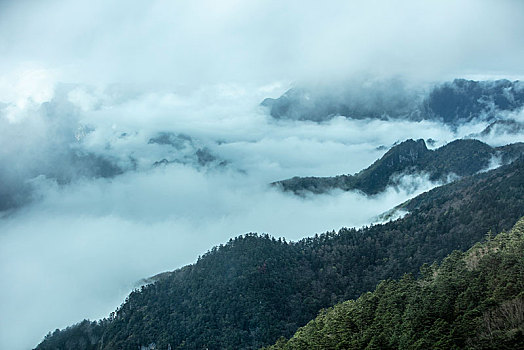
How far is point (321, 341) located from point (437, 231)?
109 m

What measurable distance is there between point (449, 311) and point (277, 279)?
95637mm

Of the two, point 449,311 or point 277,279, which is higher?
point 277,279

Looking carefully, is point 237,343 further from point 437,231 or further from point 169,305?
point 437,231

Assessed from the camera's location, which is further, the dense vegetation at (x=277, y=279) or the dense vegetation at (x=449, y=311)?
the dense vegetation at (x=277, y=279)

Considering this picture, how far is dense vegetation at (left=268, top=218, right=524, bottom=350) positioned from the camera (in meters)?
42.2

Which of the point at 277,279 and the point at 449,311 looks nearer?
the point at 449,311

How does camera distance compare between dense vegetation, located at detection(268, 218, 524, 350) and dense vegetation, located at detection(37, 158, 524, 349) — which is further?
dense vegetation, located at detection(37, 158, 524, 349)

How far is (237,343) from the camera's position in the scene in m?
122

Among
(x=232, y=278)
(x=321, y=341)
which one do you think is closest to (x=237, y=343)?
(x=232, y=278)

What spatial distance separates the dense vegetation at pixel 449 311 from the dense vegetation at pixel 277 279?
59932 millimetres

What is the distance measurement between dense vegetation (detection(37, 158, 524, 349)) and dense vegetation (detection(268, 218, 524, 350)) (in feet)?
197

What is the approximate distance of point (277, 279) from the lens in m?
143

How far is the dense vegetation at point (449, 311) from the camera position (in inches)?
1660

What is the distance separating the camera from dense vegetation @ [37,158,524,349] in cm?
12838
